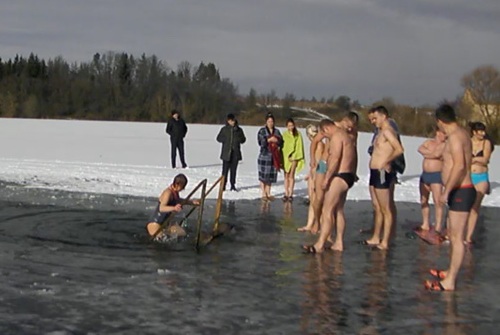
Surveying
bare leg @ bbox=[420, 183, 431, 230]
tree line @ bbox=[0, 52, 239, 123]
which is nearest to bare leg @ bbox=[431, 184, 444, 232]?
bare leg @ bbox=[420, 183, 431, 230]

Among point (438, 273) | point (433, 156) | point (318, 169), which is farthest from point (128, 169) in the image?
point (438, 273)

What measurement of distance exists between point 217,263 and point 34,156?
17.9m

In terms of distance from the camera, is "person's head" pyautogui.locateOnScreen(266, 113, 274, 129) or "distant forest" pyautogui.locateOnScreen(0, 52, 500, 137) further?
"distant forest" pyautogui.locateOnScreen(0, 52, 500, 137)

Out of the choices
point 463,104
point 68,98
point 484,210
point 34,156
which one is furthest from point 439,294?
point 68,98

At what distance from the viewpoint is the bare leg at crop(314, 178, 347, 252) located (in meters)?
9.28

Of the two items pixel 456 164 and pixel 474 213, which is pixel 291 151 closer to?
pixel 474 213

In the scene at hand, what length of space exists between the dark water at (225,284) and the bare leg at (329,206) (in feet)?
0.75

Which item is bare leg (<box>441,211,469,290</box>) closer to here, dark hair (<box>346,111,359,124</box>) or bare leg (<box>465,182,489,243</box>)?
bare leg (<box>465,182,489,243</box>)

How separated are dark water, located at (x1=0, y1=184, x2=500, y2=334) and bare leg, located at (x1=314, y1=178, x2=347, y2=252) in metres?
0.23

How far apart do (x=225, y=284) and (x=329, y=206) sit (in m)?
2.23

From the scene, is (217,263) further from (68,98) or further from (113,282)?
(68,98)

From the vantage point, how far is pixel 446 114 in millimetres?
7551

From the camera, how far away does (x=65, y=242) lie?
9.53 meters

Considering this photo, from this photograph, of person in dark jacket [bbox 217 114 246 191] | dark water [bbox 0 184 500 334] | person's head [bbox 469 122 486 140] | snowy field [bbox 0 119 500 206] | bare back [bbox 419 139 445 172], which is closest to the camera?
dark water [bbox 0 184 500 334]
